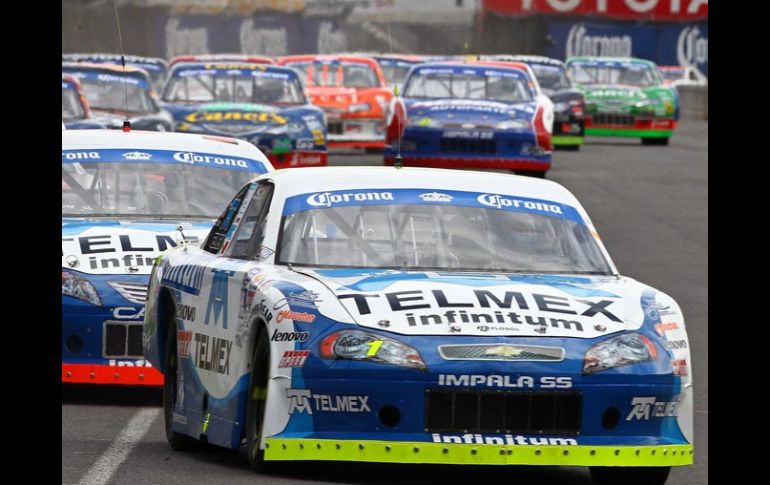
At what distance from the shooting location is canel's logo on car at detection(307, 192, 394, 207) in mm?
8297

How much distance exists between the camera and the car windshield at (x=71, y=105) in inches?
813

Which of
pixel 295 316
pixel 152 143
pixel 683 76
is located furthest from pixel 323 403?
pixel 683 76

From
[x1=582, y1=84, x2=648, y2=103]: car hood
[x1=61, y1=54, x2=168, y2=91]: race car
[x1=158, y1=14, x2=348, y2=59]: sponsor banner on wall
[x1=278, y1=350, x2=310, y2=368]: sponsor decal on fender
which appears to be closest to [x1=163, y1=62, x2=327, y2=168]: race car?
[x1=61, y1=54, x2=168, y2=91]: race car

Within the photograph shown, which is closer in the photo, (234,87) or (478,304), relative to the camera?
(478,304)

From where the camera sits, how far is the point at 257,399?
7.55 metres

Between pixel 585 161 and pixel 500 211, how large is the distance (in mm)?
22116

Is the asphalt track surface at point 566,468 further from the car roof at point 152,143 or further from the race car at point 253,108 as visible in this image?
the race car at point 253,108

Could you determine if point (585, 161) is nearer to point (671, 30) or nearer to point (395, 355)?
point (395, 355)

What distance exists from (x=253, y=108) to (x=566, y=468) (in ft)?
43.3

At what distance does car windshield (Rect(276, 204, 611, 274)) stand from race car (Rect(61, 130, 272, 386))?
232 centimetres

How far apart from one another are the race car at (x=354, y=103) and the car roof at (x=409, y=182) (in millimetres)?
19338

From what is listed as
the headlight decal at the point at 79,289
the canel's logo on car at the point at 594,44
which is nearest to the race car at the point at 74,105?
the headlight decal at the point at 79,289

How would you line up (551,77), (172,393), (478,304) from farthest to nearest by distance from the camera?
(551,77) < (172,393) < (478,304)

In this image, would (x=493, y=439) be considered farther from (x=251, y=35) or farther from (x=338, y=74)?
(x=251, y=35)
